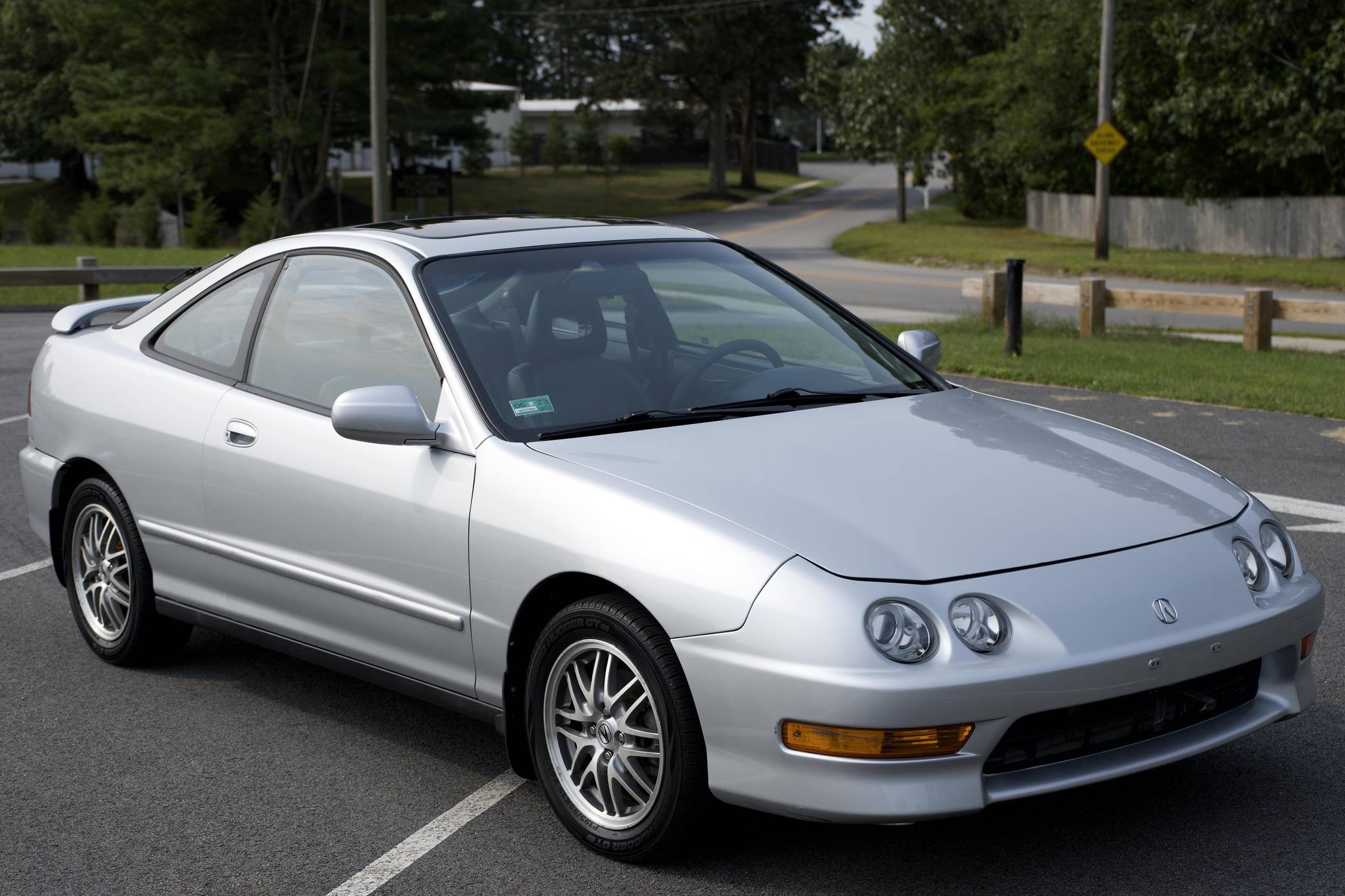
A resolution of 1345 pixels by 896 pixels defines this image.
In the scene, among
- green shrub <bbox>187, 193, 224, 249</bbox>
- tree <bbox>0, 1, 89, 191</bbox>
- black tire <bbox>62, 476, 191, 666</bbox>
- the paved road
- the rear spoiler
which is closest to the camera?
black tire <bbox>62, 476, 191, 666</bbox>

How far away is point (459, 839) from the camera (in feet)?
13.7

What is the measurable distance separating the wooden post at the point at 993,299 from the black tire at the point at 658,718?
13957mm

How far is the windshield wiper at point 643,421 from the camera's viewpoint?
14.3 ft

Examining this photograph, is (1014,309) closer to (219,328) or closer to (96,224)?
(219,328)

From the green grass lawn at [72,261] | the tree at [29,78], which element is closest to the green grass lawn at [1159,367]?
the green grass lawn at [72,261]

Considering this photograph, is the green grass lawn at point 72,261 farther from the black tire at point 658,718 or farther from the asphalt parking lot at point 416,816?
the black tire at point 658,718

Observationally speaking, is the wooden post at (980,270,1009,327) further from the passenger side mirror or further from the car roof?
the passenger side mirror

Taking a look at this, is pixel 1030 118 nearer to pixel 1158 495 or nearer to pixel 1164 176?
pixel 1164 176

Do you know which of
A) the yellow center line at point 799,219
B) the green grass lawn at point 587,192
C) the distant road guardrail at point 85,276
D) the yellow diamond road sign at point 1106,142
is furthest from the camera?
the green grass lawn at point 587,192

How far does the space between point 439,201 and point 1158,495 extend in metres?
55.8

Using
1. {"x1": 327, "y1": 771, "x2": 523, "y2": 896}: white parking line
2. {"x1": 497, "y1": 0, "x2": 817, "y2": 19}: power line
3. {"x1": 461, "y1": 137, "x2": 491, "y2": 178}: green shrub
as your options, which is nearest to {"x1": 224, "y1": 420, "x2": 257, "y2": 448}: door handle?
{"x1": 327, "y1": 771, "x2": 523, "y2": 896}: white parking line

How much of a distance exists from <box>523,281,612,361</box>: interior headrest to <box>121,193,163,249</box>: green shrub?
36935 mm

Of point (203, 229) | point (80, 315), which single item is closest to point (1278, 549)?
point (80, 315)

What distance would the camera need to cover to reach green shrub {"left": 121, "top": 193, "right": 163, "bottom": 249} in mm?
39281
